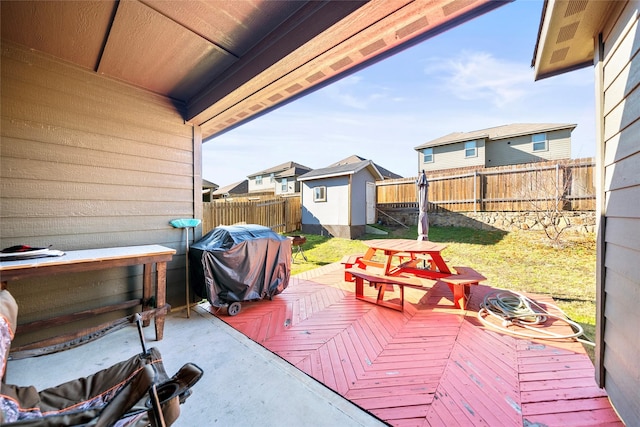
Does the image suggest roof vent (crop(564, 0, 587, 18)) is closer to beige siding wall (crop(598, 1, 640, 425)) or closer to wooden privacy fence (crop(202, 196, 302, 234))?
beige siding wall (crop(598, 1, 640, 425))

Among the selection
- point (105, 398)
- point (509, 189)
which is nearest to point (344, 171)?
point (509, 189)

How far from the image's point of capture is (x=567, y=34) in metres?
1.83

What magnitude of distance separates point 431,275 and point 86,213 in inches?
190

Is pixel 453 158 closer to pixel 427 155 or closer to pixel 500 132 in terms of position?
pixel 427 155

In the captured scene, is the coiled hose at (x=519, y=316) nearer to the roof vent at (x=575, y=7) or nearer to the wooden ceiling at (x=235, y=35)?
the roof vent at (x=575, y=7)

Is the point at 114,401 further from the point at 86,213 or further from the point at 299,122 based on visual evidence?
the point at 299,122

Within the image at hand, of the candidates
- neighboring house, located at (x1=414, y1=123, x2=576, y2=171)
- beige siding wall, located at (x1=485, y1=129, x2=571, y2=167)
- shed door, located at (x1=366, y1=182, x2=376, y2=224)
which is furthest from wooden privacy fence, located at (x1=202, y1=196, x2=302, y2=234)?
beige siding wall, located at (x1=485, y1=129, x2=571, y2=167)

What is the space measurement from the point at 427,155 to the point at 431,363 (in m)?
15.0

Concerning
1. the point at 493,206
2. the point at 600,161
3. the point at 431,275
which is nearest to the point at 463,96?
the point at 493,206

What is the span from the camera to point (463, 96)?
842 cm

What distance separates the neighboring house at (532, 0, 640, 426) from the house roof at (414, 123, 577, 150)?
1372 centimetres

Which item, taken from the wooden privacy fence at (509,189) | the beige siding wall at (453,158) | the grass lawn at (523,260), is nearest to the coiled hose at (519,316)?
the grass lawn at (523,260)

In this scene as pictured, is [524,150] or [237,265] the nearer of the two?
[237,265]

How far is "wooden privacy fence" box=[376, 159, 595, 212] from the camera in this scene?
7594mm
